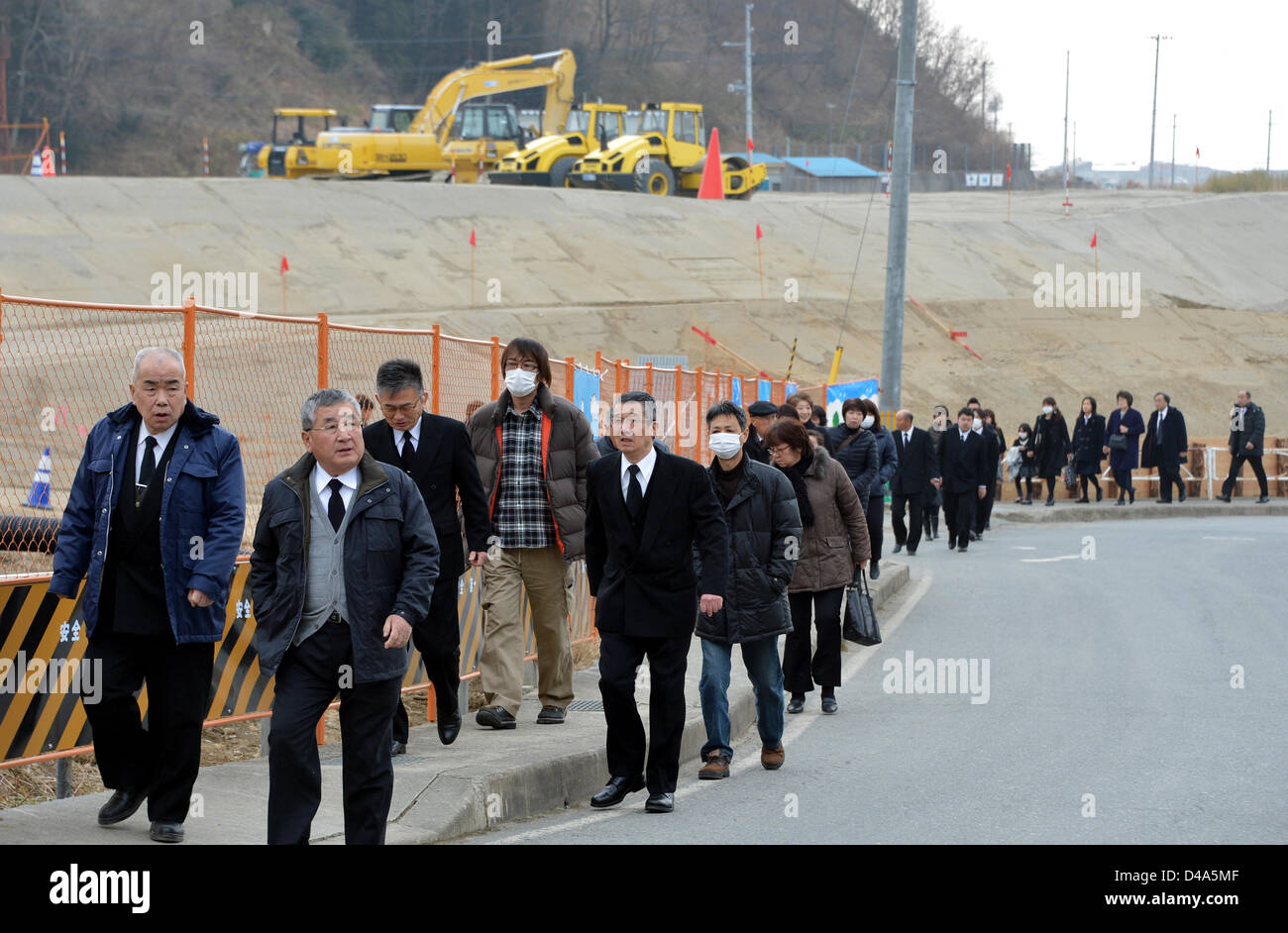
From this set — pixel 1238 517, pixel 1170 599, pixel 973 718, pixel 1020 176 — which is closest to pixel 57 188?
pixel 1238 517

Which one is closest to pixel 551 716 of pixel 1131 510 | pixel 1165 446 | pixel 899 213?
pixel 899 213

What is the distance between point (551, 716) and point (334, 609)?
3.79 m

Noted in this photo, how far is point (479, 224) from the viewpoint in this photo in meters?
43.5

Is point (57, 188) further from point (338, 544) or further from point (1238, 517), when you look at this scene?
point (338, 544)

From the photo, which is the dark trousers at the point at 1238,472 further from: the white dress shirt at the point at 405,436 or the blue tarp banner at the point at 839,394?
the white dress shirt at the point at 405,436

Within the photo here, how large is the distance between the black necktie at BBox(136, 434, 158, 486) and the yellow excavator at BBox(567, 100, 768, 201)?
42509mm

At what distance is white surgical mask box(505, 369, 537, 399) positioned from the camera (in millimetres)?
8867

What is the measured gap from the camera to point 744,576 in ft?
27.7

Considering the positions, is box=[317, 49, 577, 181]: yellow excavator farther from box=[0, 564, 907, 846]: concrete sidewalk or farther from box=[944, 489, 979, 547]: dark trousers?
box=[0, 564, 907, 846]: concrete sidewalk

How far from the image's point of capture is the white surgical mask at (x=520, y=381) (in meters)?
8.87

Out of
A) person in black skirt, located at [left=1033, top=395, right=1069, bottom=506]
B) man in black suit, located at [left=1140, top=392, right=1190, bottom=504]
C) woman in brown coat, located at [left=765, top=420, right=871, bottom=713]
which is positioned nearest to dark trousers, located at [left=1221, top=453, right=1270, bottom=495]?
man in black suit, located at [left=1140, top=392, right=1190, bottom=504]

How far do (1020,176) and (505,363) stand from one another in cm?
7923

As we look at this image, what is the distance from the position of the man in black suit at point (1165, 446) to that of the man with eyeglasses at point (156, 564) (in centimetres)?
2449

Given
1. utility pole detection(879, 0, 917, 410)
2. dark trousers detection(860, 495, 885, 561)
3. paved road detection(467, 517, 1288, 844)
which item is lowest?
paved road detection(467, 517, 1288, 844)
